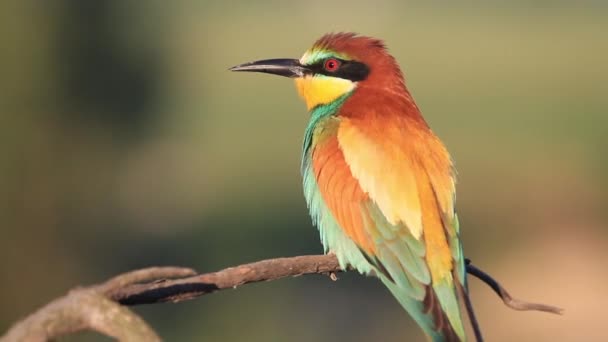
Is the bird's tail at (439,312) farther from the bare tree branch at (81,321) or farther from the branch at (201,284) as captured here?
the bare tree branch at (81,321)

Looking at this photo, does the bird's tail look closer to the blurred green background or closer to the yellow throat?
the yellow throat

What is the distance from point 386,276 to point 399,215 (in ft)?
0.44

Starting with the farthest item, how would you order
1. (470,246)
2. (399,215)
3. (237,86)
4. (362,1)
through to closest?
(362,1)
(237,86)
(470,246)
(399,215)

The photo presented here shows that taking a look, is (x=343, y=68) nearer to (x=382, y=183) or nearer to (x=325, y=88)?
(x=325, y=88)

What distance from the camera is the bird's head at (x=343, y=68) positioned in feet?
8.77

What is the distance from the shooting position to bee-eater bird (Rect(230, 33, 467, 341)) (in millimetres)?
2119

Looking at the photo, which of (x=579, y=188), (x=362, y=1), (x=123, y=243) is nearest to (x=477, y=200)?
(x=579, y=188)

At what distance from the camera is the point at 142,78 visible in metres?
8.20

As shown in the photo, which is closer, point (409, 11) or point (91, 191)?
point (91, 191)

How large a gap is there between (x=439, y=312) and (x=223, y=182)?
11023 mm

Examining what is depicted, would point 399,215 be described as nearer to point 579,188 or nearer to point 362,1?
point 579,188

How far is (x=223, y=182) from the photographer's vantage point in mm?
13008

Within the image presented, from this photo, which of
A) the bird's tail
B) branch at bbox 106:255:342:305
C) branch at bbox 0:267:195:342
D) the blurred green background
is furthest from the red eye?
the blurred green background

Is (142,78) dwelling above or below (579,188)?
above
